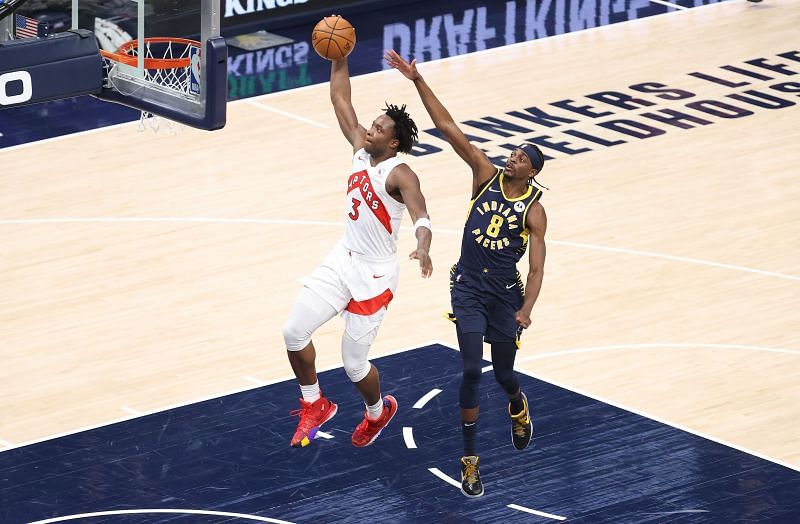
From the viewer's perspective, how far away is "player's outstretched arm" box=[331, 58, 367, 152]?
1219 centimetres

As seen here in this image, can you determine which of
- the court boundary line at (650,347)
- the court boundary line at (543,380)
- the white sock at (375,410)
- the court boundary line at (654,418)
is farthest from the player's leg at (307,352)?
the court boundary line at (650,347)

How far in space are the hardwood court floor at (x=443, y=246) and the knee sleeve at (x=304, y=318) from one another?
→ 2375mm

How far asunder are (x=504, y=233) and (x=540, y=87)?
9269 mm

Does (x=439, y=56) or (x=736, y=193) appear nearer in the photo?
(x=736, y=193)

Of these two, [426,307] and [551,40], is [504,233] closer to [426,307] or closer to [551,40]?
[426,307]

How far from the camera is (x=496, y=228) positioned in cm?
1220

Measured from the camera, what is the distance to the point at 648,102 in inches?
818

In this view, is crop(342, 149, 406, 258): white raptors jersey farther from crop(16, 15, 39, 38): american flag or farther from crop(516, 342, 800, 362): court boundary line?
crop(516, 342, 800, 362): court boundary line

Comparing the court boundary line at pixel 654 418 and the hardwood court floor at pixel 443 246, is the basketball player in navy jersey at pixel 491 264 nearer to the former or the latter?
the court boundary line at pixel 654 418

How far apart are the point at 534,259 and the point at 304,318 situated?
1577mm

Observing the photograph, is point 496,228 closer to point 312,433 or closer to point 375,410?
point 375,410

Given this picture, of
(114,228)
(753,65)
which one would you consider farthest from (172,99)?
(753,65)

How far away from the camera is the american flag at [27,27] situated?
12.1m

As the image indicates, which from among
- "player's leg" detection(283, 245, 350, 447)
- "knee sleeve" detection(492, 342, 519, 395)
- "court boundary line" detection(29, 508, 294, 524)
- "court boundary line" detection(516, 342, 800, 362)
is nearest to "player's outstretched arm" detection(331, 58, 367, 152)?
"player's leg" detection(283, 245, 350, 447)
